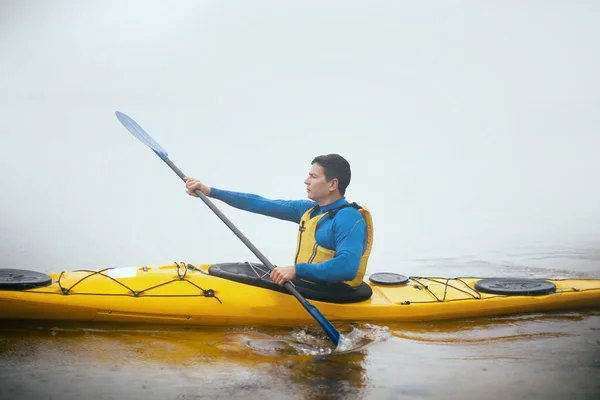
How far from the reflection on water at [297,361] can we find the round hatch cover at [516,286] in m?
0.25

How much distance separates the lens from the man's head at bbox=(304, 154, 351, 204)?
3.83 m

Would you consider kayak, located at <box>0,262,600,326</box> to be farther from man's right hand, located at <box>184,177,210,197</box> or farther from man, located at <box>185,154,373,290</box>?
man's right hand, located at <box>184,177,210,197</box>

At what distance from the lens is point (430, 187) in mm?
49406

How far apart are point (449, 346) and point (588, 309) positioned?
152 centimetres

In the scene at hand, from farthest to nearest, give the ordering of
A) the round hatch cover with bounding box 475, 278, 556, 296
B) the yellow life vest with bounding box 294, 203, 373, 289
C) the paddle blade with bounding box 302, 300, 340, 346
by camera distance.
A: 1. the round hatch cover with bounding box 475, 278, 556, 296
2. the yellow life vest with bounding box 294, 203, 373, 289
3. the paddle blade with bounding box 302, 300, 340, 346

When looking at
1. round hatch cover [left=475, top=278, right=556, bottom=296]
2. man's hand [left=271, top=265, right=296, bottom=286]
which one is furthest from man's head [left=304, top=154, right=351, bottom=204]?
round hatch cover [left=475, top=278, right=556, bottom=296]

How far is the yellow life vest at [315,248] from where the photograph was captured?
12.4 ft

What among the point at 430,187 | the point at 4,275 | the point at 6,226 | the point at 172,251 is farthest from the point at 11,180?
the point at 4,275

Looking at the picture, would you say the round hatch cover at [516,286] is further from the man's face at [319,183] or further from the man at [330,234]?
the man's face at [319,183]

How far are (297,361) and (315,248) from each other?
2.82ft

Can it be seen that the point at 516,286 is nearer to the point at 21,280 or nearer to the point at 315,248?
the point at 315,248

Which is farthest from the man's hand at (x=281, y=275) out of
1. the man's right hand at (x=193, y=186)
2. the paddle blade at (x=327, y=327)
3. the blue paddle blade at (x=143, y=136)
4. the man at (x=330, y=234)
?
the blue paddle blade at (x=143, y=136)

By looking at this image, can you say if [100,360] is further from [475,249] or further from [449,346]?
[475,249]

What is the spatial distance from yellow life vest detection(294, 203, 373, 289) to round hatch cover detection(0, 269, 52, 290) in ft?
5.74
